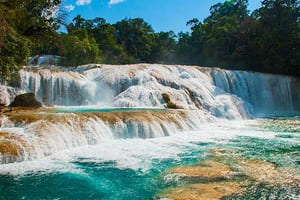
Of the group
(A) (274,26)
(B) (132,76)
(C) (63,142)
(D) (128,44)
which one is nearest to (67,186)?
(C) (63,142)

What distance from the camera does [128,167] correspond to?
8180mm

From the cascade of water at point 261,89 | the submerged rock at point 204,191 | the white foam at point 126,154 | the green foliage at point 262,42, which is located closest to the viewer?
the submerged rock at point 204,191

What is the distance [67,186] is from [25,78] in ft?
42.9

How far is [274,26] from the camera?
3195 cm

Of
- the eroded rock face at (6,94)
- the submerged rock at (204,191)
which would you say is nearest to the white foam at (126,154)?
the submerged rock at (204,191)

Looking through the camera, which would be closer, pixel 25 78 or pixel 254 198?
pixel 254 198

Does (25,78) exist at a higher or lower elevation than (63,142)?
higher

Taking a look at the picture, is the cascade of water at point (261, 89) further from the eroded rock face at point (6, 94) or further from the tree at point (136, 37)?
the tree at point (136, 37)

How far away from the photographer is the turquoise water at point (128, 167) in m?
6.35

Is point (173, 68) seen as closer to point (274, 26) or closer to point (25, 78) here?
point (25, 78)

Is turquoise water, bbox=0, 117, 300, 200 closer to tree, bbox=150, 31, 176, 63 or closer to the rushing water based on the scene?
the rushing water

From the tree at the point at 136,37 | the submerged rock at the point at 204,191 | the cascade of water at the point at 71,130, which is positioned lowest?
the submerged rock at the point at 204,191

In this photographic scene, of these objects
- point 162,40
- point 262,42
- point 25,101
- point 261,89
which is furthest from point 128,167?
point 162,40

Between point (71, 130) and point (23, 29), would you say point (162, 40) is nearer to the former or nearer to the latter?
point (23, 29)
